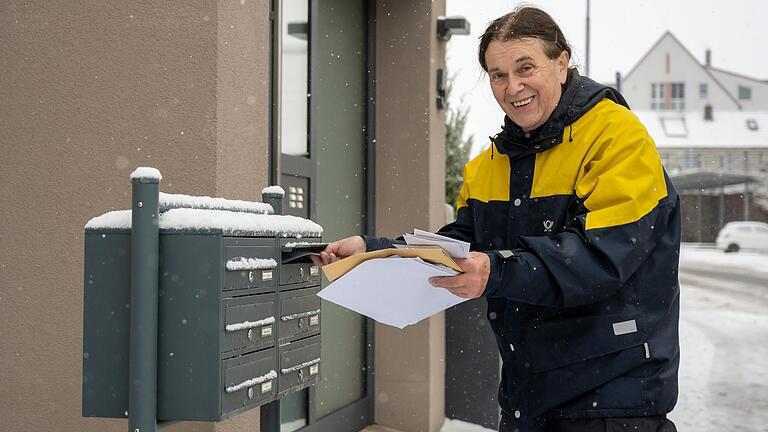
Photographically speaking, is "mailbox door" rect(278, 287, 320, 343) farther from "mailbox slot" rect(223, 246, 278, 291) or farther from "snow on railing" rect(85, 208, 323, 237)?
"snow on railing" rect(85, 208, 323, 237)

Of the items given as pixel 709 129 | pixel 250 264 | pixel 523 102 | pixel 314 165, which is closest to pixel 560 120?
pixel 523 102

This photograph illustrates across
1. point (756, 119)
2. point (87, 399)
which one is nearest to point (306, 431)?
point (87, 399)

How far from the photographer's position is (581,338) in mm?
2236

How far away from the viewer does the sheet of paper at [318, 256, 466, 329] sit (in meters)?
2.03

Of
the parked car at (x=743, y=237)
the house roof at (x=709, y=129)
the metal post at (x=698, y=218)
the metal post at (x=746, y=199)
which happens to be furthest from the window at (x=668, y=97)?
the parked car at (x=743, y=237)

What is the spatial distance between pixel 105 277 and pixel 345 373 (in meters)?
4.18

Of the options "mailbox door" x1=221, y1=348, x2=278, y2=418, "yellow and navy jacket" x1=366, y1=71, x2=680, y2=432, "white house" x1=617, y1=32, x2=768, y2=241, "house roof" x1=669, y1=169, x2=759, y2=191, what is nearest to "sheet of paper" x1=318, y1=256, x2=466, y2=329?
"yellow and navy jacket" x1=366, y1=71, x2=680, y2=432

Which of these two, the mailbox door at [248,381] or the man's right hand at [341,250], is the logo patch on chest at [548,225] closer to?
the man's right hand at [341,250]

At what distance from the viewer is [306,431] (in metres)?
5.58

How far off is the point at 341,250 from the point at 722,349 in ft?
49.0

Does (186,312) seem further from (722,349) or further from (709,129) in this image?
(709,129)

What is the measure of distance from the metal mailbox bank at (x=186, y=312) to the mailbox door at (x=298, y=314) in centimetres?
17

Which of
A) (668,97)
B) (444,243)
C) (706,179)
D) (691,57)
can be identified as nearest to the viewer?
(444,243)

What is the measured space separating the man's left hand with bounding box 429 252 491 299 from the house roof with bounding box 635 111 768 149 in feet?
159
